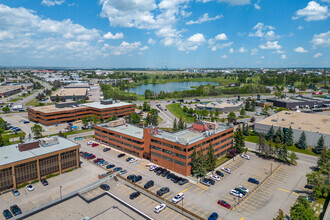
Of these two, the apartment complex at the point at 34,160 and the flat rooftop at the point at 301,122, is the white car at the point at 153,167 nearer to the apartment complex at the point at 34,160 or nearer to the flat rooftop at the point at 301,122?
A: the apartment complex at the point at 34,160

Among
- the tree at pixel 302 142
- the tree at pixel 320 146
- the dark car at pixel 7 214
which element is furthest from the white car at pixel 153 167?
the tree at pixel 320 146

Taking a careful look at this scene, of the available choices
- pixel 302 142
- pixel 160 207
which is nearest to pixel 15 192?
pixel 160 207

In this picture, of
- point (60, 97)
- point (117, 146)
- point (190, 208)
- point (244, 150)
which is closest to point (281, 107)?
point (244, 150)

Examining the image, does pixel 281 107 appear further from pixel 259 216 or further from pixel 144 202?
pixel 144 202

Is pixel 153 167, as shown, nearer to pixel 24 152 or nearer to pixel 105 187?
pixel 105 187

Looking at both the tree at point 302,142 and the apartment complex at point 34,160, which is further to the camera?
the tree at point 302,142

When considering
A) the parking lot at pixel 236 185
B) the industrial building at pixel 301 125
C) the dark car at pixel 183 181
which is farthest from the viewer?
the industrial building at pixel 301 125

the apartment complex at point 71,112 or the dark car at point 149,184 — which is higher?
the apartment complex at point 71,112
